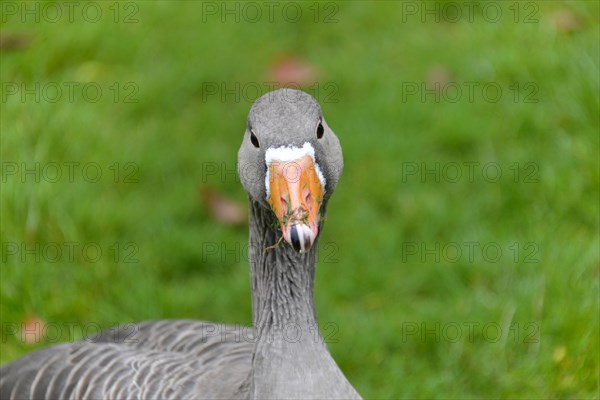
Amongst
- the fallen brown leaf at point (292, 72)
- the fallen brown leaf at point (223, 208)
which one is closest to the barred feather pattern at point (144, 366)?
the fallen brown leaf at point (223, 208)

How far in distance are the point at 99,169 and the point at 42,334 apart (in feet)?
3.69

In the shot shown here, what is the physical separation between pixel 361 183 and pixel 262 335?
7.12ft

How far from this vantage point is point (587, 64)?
4855 mm

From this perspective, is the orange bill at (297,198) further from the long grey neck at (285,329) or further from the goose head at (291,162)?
the long grey neck at (285,329)

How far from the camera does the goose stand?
2.49m

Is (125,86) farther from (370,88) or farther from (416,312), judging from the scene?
(416,312)

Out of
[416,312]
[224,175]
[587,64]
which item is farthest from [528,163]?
[224,175]

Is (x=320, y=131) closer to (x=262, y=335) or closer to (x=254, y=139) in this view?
(x=254, y=139)

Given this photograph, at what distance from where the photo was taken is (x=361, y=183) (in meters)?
4.98

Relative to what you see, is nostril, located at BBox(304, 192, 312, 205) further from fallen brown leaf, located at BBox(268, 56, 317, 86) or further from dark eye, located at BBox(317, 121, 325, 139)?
fallen brown leaf, located at BBox(268, 56, 317, 86)

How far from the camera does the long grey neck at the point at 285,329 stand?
281 cm

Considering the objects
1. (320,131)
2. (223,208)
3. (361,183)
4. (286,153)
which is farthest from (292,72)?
(286,153)

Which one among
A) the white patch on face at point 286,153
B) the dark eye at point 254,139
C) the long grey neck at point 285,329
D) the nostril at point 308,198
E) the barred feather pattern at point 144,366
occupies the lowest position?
the barred feather pattern at point 144,366

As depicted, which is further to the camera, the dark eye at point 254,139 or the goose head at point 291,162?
the dark eye at point 254,139
